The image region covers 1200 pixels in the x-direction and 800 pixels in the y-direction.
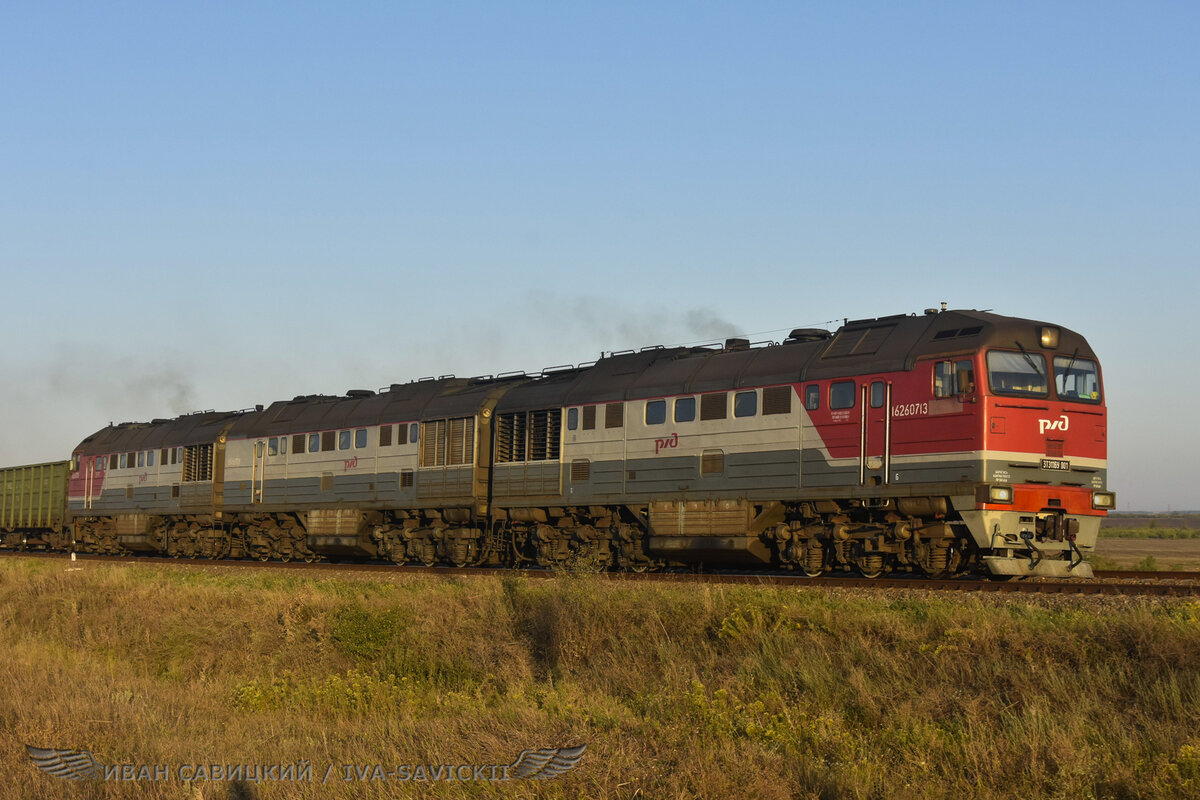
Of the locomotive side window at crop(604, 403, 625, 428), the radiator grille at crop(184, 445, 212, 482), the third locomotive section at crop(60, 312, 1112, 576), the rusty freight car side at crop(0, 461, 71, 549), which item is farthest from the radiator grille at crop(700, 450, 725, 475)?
the rusty freight car side at crop(0, 461, 71, 549)

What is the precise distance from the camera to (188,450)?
40656 mm

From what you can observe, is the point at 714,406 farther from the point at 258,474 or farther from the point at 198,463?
the point at 198,463

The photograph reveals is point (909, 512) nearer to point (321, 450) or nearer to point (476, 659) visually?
point (476, 659)

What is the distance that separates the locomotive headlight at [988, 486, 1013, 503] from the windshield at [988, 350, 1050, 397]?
161 cm

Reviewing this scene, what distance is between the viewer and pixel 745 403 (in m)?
23.6

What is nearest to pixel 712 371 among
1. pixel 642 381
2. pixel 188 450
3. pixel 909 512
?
pixel 642 381

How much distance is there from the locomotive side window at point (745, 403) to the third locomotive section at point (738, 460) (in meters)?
0.03

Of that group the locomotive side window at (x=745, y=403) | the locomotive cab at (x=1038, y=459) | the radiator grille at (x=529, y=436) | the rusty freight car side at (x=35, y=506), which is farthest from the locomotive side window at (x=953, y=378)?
the rusty freight car side at (x=35, y=506)

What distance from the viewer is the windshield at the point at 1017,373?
19969 mm

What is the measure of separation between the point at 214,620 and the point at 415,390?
1228 cm

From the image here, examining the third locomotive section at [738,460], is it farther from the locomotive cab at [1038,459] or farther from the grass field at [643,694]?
the grass field at [643,694]

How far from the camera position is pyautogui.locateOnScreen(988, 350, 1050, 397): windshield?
786 inches

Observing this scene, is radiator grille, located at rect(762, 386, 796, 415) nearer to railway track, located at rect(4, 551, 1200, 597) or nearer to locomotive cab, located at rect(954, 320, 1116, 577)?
railway track, located at rect(4, 551, 1200, 597)

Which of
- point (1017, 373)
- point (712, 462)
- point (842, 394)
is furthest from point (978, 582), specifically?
point (712, 462)
